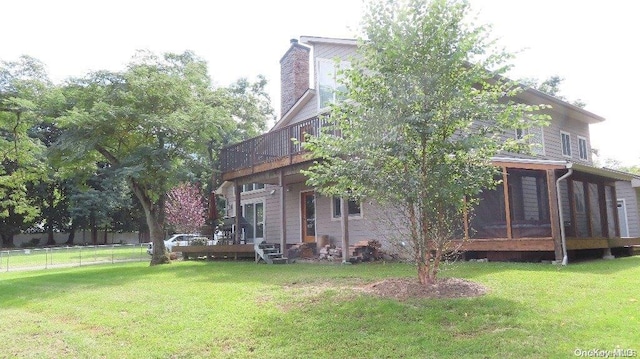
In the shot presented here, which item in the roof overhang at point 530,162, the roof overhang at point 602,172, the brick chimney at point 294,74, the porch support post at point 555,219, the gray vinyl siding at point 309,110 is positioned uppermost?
the brick chimney at point 294,74

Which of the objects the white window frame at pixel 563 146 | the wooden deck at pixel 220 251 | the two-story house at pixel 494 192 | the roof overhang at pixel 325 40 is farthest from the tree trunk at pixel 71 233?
the white window frame at pixel 563 146

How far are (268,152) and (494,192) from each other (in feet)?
22.5

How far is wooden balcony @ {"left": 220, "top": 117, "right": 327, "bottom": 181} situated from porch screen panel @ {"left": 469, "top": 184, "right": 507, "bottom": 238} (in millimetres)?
4688

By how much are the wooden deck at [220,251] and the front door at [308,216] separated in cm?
202

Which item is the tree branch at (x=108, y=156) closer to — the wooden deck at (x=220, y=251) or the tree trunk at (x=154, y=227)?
the tree trunk at (x=154, y=227)

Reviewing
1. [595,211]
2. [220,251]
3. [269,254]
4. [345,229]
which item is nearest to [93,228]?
[220,251]

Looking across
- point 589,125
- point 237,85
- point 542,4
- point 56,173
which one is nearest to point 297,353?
point 542,4

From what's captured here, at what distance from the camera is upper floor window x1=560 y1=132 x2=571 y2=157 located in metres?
17.6

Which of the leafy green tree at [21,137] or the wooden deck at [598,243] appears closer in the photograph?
the wooden deck at [598,243]

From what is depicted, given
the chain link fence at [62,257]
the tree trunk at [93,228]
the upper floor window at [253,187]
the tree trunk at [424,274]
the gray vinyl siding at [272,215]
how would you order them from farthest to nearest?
the tree trunk at [93,228], the upper floor window at [253,187], the chain link fence at [62,257], the gray vinyl siding at [272,215], the tree trunk at [424,274]

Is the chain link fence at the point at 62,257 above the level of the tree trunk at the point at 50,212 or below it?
below

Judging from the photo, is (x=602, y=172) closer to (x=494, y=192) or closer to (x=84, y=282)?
(x=494, y=192)

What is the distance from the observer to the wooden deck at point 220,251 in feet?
50.3

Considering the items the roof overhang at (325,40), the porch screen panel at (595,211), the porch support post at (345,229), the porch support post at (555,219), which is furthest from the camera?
the roof overhang at (325,40)
